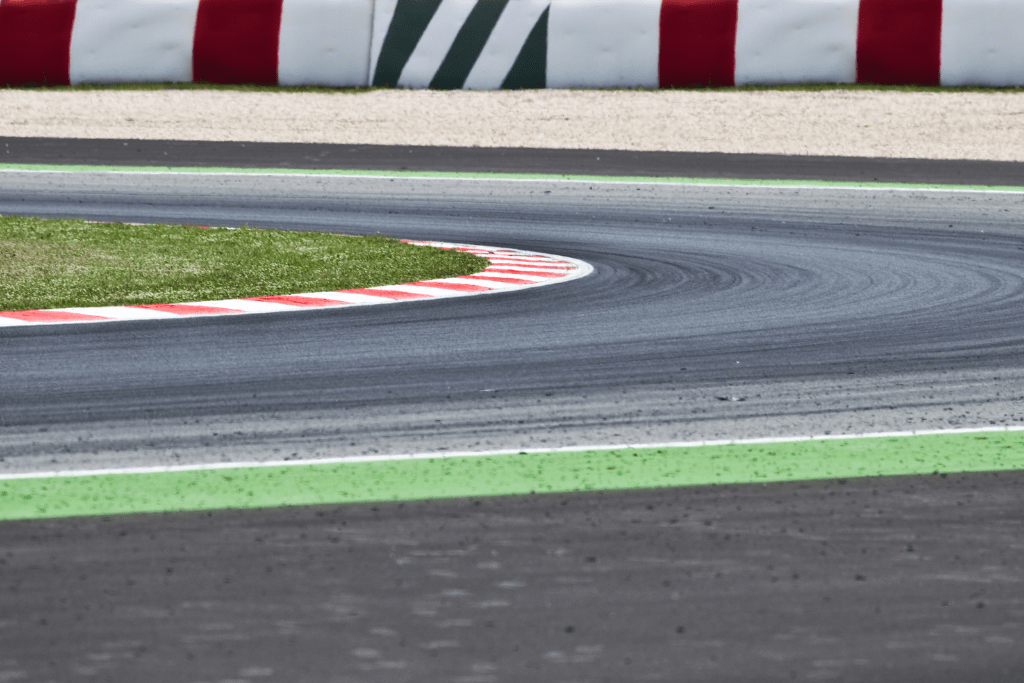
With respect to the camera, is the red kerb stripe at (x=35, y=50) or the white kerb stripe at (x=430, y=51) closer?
the white kerb stripe at (x=430, y=51)

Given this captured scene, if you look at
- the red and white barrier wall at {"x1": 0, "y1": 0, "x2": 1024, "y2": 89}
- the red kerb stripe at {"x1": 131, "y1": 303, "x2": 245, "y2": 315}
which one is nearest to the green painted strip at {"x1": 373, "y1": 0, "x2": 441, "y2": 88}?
the red and white barrier wall at {"x1": 0, "y1": 0, "x2": 1024, "y2": 89}

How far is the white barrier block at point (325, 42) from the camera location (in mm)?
17859

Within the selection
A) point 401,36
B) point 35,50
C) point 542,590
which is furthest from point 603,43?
point 542,590

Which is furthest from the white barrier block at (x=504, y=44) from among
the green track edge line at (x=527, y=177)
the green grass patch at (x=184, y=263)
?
the green grass patch at (x=184, y=263)

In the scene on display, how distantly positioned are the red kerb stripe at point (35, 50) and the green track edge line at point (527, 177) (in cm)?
324

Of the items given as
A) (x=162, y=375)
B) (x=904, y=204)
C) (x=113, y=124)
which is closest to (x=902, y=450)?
(x=162, y=375)

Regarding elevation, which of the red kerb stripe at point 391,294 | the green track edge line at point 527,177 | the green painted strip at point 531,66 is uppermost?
the green painted strip at point 531,66

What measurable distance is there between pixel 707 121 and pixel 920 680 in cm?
1413

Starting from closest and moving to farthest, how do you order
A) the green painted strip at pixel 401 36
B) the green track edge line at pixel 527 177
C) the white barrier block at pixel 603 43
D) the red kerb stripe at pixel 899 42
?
the green track edge line at pixel 527 177 → the red kerb stripe at pixel 899 42 → the white barrier block at pixel 603 43 → the green painted strip at pixel 401 36

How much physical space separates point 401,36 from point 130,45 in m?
3.21

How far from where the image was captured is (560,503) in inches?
188

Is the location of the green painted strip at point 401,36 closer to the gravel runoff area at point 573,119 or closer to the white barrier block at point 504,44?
the gravel runoff area at point 573,119

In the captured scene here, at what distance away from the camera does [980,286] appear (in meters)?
9.21

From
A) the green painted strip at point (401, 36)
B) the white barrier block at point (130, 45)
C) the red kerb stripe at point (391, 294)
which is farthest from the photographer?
the white barrier block at point (130, 45)
